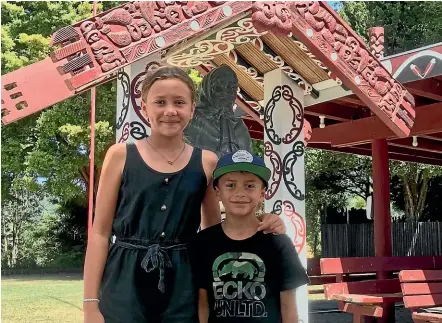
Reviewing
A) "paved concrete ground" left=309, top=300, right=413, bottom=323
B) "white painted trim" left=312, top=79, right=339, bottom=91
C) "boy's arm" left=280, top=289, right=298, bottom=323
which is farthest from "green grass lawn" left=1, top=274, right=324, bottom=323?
"boy's arm" left=280, top=289, right=298, bottom=323

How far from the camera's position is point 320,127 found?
7.88m

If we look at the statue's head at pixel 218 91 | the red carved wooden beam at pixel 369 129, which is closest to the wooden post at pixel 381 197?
the red carved wooden beam at pixel 369 129

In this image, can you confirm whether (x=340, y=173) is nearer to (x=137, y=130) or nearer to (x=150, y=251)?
(x=137, y=130)

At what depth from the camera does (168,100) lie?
7.07ft

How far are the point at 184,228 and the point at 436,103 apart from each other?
5196mm

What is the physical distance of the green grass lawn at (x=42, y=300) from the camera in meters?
9.19

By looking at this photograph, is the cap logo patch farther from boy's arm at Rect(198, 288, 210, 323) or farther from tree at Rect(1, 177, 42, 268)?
tree at Rect(1, 177, 42, 268)

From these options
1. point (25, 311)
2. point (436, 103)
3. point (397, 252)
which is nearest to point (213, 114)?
point (436, 103)

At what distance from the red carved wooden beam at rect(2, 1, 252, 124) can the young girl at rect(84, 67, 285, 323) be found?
701mm

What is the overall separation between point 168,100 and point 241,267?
0.65 m

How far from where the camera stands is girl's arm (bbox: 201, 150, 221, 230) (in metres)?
2.23

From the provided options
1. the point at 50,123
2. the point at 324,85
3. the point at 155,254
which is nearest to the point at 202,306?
the point at 155,254

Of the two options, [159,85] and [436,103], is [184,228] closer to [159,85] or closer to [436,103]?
[159,85]

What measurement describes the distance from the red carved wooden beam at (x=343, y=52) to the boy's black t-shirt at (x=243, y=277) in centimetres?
136
